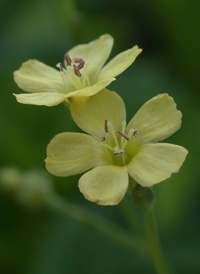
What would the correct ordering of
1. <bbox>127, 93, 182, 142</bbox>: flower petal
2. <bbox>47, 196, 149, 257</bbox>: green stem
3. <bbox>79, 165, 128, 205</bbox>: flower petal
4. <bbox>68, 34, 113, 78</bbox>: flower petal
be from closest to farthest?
<bbox>79, 165, 128, 205</bbox>: flower petal < <bbox>127, 93, 182, 142</bbox>: flower petal < <bbox>68, 34, 113, 78</bbox>: flower petal < <bbox>47, 196, 149, 257</bbox>: green stem

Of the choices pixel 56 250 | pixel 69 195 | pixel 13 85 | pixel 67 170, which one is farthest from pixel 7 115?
pixel 67 170

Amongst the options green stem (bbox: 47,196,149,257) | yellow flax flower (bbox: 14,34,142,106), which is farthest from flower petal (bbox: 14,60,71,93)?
green stem (bbox: 47,196,149,257)

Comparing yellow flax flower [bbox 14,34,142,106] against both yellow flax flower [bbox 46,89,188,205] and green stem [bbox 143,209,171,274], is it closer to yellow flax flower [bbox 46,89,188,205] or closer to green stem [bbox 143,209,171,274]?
yellow flax flower [bbox 46,89,188,205]

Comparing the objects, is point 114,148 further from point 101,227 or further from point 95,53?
point 101,227

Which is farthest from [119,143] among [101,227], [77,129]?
[77,129]

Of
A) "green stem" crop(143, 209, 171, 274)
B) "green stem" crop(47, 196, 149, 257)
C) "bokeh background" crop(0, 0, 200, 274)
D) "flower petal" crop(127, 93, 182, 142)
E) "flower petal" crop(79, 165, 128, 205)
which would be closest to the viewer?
"flower petal" crop(79, 165, 128, 205)

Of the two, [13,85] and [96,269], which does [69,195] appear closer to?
[96,269]
